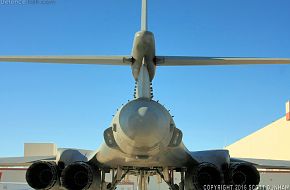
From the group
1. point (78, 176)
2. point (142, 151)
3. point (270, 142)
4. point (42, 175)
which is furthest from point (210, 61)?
point (270, 142)

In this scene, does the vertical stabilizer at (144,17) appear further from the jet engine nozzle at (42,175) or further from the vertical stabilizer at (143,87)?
the jet engine nozzle at (42,175)

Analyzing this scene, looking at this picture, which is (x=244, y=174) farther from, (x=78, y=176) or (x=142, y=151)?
(x=78, y=176)

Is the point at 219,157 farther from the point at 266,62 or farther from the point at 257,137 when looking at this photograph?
the point at 257,137

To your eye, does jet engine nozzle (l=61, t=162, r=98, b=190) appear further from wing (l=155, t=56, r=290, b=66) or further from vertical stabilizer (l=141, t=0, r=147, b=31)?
vertical stabilizer (l=141, t=0, r=147, b=31)

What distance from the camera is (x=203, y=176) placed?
1047 cm

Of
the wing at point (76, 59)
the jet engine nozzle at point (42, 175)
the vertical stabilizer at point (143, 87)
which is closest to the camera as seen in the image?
the vertical stabilizer at point (143, 87)

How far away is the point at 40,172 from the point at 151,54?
15.6 feet

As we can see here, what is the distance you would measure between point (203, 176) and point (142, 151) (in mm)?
3188

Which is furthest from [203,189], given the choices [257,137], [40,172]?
[257,137]

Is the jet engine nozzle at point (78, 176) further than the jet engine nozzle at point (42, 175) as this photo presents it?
No

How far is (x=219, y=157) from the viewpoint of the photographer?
1084cm

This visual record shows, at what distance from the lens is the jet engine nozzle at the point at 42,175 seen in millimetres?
10680

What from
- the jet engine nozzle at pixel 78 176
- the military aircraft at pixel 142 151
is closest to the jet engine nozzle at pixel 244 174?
the military aircraft at pixel 142 151

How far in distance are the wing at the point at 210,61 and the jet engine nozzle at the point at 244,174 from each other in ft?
10.6
